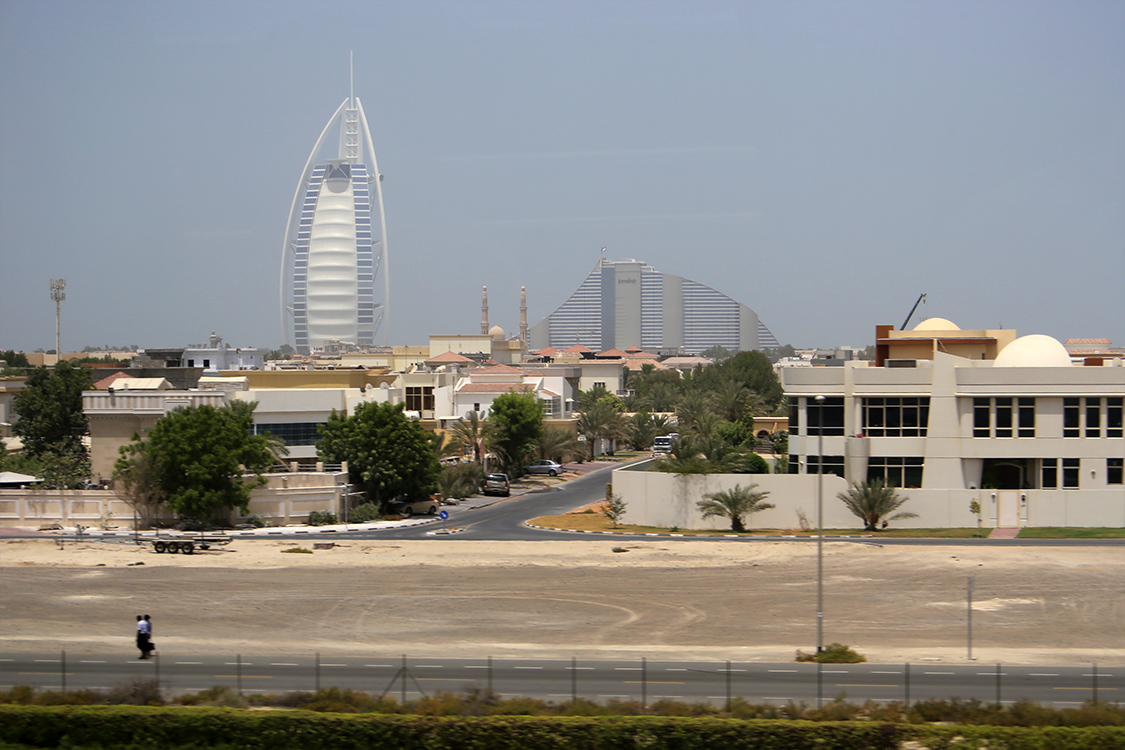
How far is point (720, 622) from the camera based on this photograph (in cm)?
2989

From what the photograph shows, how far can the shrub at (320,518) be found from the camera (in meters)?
49.6

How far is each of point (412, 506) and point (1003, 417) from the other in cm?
2722

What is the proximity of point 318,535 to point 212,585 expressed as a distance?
1156 cm

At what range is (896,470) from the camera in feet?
151

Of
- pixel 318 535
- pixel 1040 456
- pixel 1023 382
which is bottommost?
pixel 318 535

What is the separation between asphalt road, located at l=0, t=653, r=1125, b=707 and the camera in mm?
22078

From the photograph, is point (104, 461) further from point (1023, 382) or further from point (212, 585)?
point (1023, 382)

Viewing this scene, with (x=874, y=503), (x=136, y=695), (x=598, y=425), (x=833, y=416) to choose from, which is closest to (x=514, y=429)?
(x=598, y=425)

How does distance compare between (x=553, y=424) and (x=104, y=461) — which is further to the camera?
(x=553, y=424)

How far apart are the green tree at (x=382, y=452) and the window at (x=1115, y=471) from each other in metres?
29.5

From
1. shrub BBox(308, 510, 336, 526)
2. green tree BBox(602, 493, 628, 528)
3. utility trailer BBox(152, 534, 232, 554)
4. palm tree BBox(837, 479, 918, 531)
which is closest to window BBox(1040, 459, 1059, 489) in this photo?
palm tree BBox(837, 479, 918, 531)

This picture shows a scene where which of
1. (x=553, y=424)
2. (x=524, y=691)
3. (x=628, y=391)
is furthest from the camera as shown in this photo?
(x=628, y=391)

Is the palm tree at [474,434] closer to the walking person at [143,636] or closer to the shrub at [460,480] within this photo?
the shrub at [460,480]

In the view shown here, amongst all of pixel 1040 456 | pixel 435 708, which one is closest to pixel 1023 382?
pixel 1040 456
